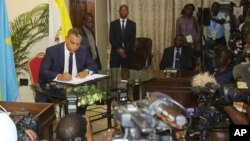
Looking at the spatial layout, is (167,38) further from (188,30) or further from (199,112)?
(199,112)

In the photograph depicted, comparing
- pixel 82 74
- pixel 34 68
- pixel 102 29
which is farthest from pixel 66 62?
pixel 102 29

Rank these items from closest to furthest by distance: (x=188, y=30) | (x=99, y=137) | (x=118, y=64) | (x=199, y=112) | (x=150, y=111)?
(x=150, y=111) → (x=199, y=112) → (x=99, y=137) → (x=118, y=64) → (x=188, y=30)

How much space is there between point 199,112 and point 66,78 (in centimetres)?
199

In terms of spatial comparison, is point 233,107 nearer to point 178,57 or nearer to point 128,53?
point 178,57

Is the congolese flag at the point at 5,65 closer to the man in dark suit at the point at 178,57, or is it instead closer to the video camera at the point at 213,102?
the video camera at the point at 213,102

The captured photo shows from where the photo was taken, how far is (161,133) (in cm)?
153

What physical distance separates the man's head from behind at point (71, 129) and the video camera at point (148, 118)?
0.43m

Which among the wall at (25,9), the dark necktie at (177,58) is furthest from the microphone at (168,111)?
the dark necktie at (177,58)

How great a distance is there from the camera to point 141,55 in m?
6.92

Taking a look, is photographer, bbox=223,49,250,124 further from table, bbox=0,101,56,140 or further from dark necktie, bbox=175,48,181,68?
dark necktie, bbox=175,48,181,68

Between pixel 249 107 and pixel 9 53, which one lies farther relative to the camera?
pixel 9 53

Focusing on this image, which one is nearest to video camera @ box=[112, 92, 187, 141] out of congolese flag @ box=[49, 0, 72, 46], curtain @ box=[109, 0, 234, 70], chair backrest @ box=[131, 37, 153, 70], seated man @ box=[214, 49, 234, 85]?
seated man @ box=[214, 49, 234, 85]

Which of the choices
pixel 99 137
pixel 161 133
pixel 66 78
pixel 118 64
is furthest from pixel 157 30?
pixel 161 133

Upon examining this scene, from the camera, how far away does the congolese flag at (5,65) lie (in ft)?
12.7
